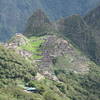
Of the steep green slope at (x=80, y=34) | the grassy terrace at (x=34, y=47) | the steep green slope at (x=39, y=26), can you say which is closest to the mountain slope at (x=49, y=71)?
the grassy terrace at (x=34, y=47)

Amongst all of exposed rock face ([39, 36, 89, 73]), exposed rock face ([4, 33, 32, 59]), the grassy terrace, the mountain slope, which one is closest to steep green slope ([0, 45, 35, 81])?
the mountain slope

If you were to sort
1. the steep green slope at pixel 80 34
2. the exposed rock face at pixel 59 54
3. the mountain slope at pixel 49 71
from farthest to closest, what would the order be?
the steep green slope at pixel 80 34 < the exposed rock face at pixel 59 54 < the mountain slope at pixel 49 71

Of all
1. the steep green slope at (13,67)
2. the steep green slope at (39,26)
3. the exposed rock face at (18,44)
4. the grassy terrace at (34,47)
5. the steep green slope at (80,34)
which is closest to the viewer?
the steep green slope at (13,67)

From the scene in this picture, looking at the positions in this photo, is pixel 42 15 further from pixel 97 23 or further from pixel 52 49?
pixel 52 49

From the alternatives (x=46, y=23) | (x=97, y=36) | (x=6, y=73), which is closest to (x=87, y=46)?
(x=97, y=36)

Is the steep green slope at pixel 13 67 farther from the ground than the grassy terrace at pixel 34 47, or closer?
closer

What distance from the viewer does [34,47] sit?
153m

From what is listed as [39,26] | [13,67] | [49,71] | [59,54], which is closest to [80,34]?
[39,26]

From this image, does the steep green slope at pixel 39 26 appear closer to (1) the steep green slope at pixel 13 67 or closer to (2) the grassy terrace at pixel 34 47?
(2) the grassy terrace at pixel 34 47

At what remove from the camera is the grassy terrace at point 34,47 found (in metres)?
147

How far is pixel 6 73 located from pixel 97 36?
88755mm

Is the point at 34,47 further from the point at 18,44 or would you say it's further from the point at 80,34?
the point at 80,34

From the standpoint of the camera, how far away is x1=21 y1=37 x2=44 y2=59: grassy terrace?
147 m

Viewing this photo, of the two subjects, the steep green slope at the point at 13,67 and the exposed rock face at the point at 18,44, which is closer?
the steep green slope at the point at 13,67
